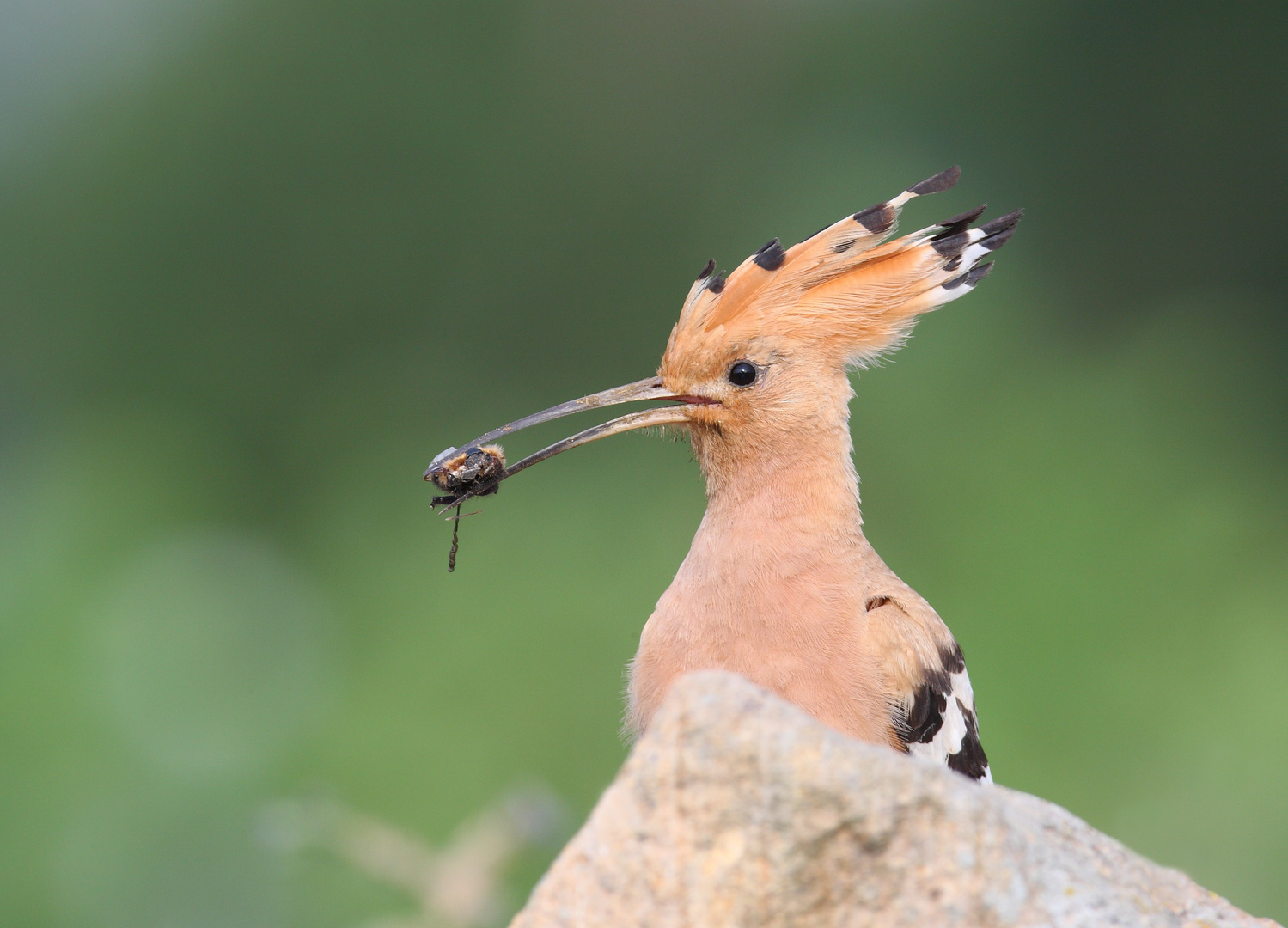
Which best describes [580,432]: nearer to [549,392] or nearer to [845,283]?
[845,283]

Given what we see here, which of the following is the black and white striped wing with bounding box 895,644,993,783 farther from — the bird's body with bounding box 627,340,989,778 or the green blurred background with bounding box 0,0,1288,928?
the green blurred background with bounding box 0,0,1288,928

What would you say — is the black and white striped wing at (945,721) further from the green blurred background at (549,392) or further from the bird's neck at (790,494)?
the green blurred background at (549,392)

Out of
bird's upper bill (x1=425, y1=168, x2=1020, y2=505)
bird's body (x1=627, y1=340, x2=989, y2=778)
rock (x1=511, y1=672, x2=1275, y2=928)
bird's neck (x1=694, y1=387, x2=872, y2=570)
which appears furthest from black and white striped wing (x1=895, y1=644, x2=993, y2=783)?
rock (x1=511, y1=672, x2=1275, y2=928)

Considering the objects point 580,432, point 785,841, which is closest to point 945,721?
point 580,432

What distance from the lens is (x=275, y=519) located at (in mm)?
7219

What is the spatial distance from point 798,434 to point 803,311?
0.63 ft

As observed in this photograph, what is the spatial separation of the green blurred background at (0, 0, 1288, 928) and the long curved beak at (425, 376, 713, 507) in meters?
1.83

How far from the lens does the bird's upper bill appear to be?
2.22m

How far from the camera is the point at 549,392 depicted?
24.3 feet

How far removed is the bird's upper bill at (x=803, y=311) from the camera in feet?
7.30

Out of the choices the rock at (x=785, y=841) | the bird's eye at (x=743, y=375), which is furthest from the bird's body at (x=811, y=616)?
the rock at (x=785, y=841)

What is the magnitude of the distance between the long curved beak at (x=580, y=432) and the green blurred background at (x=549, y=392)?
1.83 meters

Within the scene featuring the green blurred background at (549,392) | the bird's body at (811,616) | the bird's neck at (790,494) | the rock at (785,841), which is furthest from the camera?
the green blurred background at (549,392)

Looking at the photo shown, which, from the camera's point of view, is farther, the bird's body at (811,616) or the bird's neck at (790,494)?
the bird's neck at (790,494)
